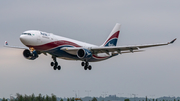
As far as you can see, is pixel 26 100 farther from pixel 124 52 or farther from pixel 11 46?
pixel 124 52

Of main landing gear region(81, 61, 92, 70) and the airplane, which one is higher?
the airplane

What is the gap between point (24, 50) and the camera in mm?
67938

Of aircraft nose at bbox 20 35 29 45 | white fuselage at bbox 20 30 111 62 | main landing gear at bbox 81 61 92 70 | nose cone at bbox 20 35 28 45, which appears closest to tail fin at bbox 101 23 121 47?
white fuselage at bbox 20 30 111 62

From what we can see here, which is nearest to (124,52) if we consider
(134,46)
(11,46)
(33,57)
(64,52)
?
(134,46)

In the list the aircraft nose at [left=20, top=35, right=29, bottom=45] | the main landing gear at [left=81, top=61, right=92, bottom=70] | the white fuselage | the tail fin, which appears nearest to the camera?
the aircraft nose at [left=20, top=35, right=29, bottom=45]

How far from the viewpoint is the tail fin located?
7925cm

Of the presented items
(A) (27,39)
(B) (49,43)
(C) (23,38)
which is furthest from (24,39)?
(B) (49,43)

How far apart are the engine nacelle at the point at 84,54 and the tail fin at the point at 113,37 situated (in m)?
13.3

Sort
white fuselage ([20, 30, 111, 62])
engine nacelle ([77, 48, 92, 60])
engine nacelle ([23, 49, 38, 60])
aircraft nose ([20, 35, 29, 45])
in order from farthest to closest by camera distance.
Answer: engine nacelle ([23, 49, 38, 60]) < engine nacelle ([77, 48, 92, 60]) < white fuselage ([20, 30, 111, 62]) < aircraft nose ([20, 35, 29, 45])

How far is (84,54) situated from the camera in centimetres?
6525

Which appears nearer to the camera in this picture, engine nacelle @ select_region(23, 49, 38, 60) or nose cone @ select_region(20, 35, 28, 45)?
nose cone @ select_region(20, 35, 28, 45)

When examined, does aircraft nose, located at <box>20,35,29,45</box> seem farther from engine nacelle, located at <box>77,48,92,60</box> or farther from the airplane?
engine nacelle, located at <box>77,48,92,60</box>

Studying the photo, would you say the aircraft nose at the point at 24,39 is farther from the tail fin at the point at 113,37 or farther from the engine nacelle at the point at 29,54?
the tail fin at the point at 113,37

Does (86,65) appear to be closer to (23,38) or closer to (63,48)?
(63,48)
